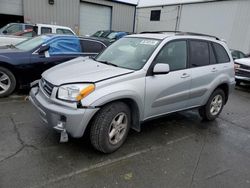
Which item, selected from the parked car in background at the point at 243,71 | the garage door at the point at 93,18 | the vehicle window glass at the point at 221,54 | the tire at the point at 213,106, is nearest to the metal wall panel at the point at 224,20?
the garage door at the point at 93,18

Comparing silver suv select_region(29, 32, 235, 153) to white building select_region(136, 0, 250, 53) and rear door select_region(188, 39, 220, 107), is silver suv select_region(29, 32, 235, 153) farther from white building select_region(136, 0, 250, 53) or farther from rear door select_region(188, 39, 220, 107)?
white building select_region(136, 0, 250, 53)

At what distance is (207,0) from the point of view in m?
19.0

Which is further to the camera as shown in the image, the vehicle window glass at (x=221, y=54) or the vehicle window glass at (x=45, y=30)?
the vehicle window glass at (x=45, y=30)

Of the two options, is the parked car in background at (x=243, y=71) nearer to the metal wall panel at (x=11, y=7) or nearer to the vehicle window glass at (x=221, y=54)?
the vehicle window glass at (x=221, y=54)

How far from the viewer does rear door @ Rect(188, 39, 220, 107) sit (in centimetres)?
420

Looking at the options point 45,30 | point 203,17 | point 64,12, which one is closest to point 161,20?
point 203,17

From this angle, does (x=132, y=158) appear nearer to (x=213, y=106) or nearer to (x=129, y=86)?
(x=129, y=86)

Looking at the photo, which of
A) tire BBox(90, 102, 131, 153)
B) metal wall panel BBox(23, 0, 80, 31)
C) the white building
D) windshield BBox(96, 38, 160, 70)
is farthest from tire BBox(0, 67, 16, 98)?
the white building

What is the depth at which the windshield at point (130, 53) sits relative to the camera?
360 cm

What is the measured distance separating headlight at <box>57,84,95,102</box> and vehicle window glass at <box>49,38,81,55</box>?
310cm

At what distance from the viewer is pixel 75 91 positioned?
2.93 meters

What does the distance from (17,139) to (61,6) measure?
1622cm

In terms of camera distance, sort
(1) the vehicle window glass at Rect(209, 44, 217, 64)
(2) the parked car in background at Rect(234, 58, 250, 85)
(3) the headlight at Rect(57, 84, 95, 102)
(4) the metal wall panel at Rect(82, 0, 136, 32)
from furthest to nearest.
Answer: (4) the metal wall panel at Rect(82, 0, 136, 32) < (2) the parked car in background at Rect(234, 58, 250, 85) < (1) the vehicle window glass at Rect(209, 44, 217, 64) < (3) the headlight at Rect(57, 84, 95, 102)

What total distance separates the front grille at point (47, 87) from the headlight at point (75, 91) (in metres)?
0.23
